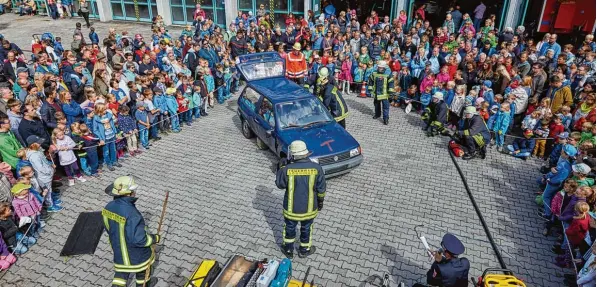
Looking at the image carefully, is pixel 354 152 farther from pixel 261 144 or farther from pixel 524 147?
pixel 524 147

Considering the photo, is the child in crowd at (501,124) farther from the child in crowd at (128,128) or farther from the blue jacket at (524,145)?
the child in crowd at (128,128)

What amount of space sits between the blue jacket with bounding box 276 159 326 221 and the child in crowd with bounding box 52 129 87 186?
5.08 metres

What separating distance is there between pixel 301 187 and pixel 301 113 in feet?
12.3

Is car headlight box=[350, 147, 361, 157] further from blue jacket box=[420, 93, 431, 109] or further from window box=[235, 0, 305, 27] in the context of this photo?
window box=[235, 0, 305, 27]

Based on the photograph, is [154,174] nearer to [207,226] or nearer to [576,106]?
[207,226]

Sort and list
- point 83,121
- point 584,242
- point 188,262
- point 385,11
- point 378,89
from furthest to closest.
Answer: point 385,11
point 378,89
point 83,121
point 188,262
point 584,242

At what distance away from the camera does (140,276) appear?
5.82 meters

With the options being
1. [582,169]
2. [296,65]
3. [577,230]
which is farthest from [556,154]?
[296,65]

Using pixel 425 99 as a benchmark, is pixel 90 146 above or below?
below

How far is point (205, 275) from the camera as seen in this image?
17.7 feet

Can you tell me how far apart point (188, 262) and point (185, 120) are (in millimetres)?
6216

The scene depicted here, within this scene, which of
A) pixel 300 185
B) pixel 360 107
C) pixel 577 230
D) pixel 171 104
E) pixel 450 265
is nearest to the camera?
pixel 450 265

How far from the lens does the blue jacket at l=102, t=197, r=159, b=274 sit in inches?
208

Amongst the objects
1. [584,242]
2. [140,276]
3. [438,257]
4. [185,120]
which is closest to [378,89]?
[185,120]
